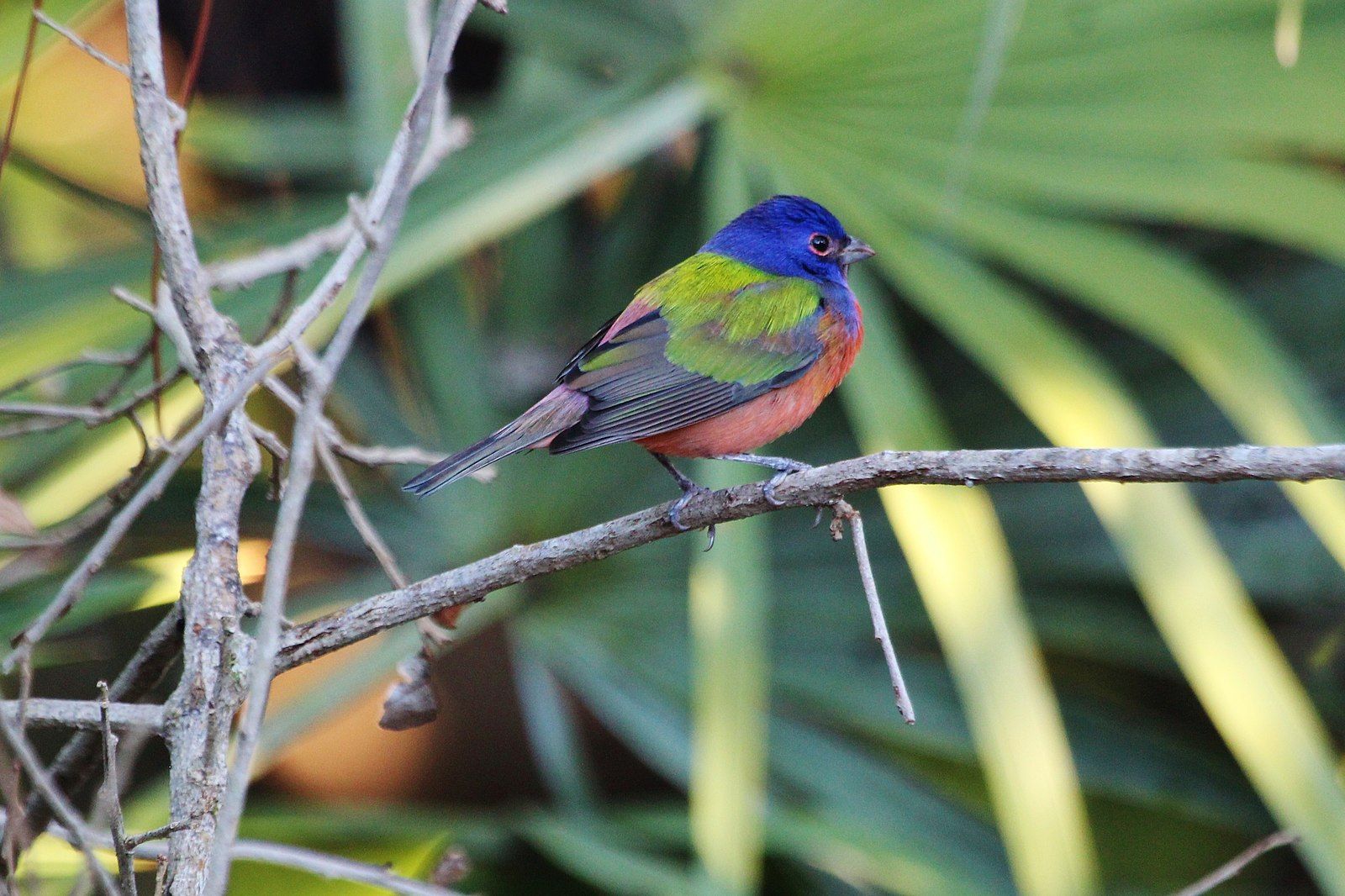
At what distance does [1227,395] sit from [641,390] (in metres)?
1.64

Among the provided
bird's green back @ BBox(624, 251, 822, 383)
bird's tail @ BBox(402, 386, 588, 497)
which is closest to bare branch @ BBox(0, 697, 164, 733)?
bird's tail @ BBox(402, 386, 588, 497)

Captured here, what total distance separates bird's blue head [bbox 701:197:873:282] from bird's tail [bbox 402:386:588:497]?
1.74 ft

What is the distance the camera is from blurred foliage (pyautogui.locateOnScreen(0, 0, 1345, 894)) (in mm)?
2975

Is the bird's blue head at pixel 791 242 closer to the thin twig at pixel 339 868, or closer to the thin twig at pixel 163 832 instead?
the thin twig at pixel 339 868

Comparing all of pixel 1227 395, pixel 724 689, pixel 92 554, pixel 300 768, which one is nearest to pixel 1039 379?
pixel 1227 395

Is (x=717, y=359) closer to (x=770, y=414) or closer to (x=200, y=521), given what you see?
(x=770, y=414)

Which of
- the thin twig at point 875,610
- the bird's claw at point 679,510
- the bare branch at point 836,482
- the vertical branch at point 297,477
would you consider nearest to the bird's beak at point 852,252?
the bird's claw at point 679,510

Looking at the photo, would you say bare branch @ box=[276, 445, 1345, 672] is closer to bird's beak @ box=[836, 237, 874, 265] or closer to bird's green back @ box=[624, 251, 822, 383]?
bird's green back @ box=[624, 251, 822, 383]

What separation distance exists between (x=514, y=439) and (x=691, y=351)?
1.56 feet

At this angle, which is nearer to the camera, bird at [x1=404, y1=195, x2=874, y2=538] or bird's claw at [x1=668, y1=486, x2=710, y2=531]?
bird's claw at [x1=668, y1=486, x2=710, y2=531]

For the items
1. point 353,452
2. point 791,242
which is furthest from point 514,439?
point 791,242

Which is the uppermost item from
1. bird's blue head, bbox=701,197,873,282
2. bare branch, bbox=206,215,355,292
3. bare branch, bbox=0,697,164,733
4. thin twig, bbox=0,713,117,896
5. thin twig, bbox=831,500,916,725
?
bird's blue head, bbox=701,197,873,282

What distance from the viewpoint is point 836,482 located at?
1.64 meters

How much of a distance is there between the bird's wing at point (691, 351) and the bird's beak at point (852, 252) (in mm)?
230
